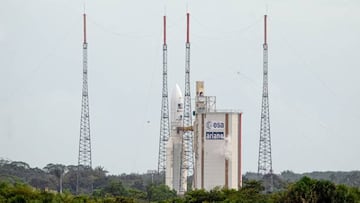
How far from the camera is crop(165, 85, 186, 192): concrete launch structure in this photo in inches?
4911

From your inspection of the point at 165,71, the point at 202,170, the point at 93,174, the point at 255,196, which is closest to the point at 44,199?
the point at 255,196

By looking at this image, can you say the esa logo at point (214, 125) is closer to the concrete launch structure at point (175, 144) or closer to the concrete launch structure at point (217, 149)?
the concrete launch structure at point (217, 149)

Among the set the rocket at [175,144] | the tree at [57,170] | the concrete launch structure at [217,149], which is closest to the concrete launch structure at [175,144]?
the rocket at [175,144]

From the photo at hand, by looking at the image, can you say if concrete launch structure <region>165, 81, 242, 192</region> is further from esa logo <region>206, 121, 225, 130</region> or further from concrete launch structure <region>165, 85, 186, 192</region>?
concrete launch structure <region>165, 85, 186, 192</region>

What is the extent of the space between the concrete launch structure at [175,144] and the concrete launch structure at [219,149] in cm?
1582

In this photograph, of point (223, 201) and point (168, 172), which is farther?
point (168, 172)

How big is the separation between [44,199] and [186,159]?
50.6m

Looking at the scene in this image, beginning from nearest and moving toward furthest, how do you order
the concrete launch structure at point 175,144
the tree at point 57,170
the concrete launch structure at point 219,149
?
the concrete launch structure at point 219,149
the concrete launch structure at point 175,144
the tree at point 57,170

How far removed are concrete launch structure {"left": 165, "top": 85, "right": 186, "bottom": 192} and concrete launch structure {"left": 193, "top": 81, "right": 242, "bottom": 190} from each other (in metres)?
15.8

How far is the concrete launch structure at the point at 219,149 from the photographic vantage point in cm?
10644

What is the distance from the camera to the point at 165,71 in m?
117

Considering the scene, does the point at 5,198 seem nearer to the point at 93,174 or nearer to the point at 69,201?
the point at 69,201

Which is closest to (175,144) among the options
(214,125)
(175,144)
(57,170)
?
(175,144)

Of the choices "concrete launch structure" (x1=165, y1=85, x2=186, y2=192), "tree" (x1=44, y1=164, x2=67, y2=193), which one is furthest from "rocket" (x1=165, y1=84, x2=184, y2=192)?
"tree" (x1=44, y1=164, x2=67, y2=193)
